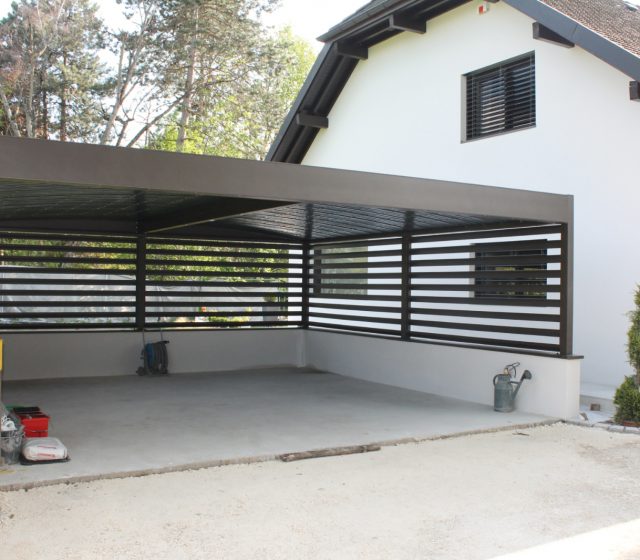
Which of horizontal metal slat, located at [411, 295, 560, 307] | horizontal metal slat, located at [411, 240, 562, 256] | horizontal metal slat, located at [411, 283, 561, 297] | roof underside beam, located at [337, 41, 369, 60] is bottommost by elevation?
horizontal metal slat, located at [411, 295, 560, 307]

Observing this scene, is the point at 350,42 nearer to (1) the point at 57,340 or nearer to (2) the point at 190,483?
(1) the point at 57,340

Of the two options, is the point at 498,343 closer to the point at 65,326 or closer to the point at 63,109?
the point at 65,326

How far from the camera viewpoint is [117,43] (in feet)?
74.6

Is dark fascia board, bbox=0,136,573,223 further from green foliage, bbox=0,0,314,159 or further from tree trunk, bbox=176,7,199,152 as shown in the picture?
tree trunk, bbox=176,7,199,152

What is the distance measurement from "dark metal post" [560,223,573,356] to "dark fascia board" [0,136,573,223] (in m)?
0.17

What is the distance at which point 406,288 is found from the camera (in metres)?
9.94

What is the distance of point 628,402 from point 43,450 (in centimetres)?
527

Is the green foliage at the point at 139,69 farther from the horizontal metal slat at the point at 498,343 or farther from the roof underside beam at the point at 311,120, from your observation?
the horizontal metal slat at the point at 498,343

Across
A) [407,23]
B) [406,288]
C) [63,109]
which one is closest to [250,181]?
[406,288]

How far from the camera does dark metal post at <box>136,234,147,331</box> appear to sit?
10.9 metres

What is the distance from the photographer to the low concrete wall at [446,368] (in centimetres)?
766

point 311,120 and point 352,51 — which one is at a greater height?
point 352,51

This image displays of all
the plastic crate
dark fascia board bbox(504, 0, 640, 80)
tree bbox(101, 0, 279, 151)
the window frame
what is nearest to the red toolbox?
the plastic crate

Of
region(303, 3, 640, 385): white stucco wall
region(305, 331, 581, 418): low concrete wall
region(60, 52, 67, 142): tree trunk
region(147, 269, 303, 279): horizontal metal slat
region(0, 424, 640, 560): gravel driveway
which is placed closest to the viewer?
region(0, 424, 640, 560): gravel driveway
